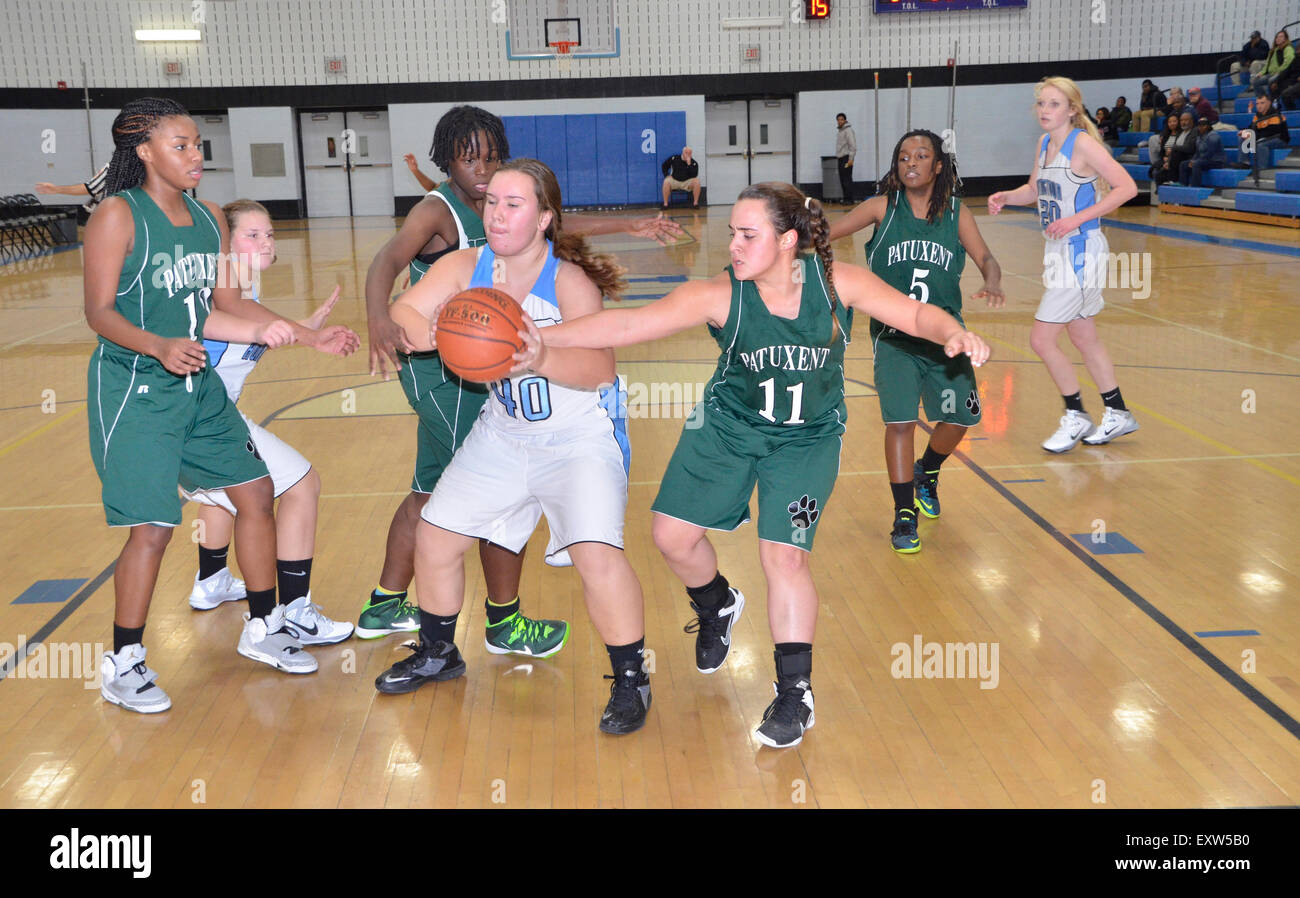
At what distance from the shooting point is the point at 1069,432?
6.23m

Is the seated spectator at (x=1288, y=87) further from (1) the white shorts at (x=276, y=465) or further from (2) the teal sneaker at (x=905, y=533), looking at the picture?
(1) the white shorts at (x=276, y=465)

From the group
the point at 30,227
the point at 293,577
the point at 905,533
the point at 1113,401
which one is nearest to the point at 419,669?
the point at 293,577

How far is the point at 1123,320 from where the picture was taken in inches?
397

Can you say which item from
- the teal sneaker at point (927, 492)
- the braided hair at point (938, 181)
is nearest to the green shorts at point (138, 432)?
the braided hair at point (938, 181)

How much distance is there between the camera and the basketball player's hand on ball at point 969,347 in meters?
2.96

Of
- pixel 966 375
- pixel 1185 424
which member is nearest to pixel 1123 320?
pixel 1185 424

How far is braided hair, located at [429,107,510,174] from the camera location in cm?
375

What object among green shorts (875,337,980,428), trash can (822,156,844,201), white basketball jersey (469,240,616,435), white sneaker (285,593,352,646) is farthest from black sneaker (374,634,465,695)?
trash can (822,156,844,201)

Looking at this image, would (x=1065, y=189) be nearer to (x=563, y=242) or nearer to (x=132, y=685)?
(x=563, y=242)

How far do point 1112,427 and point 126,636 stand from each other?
16.3ft

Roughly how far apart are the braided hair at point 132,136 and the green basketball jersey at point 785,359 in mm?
1702

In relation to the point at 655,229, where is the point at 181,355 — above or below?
below

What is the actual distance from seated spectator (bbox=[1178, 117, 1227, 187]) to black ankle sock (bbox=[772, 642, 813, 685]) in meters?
18.3

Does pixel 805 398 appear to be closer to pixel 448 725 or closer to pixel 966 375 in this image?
pixel 448 725
